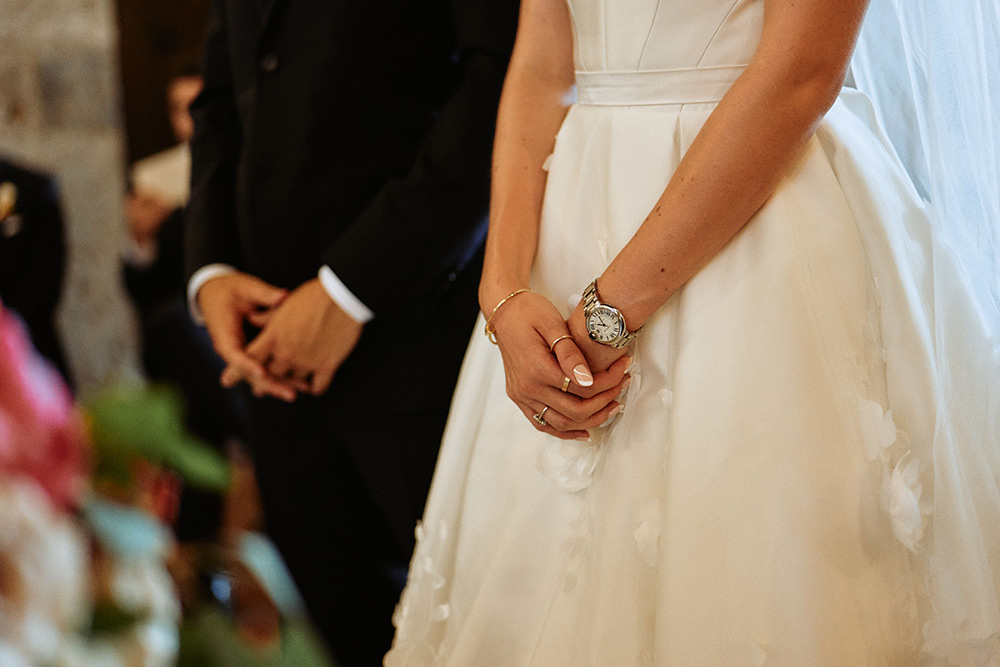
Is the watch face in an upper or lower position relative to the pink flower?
lower

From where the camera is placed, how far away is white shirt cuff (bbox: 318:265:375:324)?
48.8 inches

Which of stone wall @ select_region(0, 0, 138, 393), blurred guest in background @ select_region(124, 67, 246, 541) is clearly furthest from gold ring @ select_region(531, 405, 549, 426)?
stone wall @ select_region(0, 0, 138, 393)

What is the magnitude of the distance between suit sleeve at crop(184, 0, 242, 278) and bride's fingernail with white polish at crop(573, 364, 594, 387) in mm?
873

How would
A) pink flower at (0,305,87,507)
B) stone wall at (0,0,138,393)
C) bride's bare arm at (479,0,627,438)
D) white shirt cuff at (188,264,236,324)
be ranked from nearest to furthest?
pink flower at (0,305,87,507) → bride's bare arm at (479,0,627,438) → white shirt cuff at (188,264,236,324) → stone wall at (0,0,138,393)

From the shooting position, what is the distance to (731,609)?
0.75 metres

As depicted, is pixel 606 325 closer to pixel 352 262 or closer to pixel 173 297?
pixel 352 262

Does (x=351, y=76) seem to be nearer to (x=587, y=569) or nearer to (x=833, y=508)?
(x=587, y=569)

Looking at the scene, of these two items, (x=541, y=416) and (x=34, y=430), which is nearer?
(x=34, y=430)

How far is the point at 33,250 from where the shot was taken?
228 cm

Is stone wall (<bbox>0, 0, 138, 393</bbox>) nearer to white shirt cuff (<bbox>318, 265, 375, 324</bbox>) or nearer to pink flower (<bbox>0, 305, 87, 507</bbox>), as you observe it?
white shirt cuff (<bbox>318, 265, 375, 324</bbox>)

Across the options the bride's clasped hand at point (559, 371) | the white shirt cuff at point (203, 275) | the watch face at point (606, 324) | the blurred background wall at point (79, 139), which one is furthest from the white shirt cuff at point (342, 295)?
the blurred background wall at point (79, 139)

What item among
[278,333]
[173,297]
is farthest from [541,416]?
[173,297]

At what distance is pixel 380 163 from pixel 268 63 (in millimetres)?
244

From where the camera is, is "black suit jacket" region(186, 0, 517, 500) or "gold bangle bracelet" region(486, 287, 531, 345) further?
"black suit jacket" region(186, 0, 517, 500)
